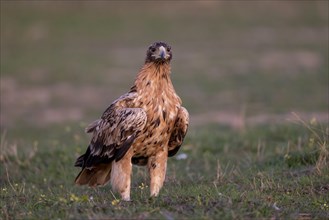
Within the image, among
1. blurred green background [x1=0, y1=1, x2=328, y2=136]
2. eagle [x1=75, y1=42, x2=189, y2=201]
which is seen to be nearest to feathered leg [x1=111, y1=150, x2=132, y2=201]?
eagle [x1=75, y1=42, x2=189, y2=201]

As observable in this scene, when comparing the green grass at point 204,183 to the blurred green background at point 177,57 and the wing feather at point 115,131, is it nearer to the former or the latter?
the wing feather at point 115,131

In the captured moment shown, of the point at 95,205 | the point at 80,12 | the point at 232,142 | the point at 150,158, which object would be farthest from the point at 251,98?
the point at 80,12

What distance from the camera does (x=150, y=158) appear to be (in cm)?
850

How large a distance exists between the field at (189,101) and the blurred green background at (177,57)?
57mm

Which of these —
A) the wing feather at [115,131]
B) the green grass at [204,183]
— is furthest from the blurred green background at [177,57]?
the wing feather at [115,131]

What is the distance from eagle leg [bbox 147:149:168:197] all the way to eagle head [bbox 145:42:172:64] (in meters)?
1.03

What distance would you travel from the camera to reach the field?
24.5 ft

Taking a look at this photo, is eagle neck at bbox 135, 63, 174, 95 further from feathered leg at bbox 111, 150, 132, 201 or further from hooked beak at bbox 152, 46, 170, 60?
feathered leg at bbox 111, 150, 132, 201

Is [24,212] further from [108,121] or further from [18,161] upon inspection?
[18,161]

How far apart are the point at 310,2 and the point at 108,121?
2883 centimetres

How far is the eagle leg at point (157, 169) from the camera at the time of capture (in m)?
8.36

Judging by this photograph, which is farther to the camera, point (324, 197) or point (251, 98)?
point (251, 98)

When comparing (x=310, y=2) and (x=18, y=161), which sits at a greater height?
(x=310, y=2)

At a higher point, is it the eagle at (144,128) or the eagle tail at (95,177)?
the eagle at (144,128)
